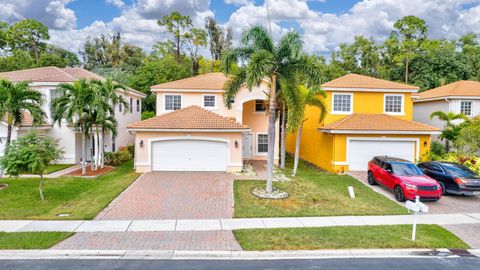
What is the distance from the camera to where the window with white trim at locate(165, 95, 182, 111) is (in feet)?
88.9

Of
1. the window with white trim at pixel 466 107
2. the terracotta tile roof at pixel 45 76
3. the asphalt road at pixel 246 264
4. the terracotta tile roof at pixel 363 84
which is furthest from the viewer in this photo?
the window with white trim at pixel 466 107

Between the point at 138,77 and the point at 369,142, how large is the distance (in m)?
30.9

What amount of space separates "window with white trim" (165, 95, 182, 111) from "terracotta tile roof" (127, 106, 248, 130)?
4240 millimetres

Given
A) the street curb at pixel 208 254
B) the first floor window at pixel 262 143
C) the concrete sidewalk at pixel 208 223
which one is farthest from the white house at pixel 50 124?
the street curb at pixel 208 254

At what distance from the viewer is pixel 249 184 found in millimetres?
18125

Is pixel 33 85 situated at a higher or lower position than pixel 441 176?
higher

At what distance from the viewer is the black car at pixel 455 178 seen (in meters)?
16.1

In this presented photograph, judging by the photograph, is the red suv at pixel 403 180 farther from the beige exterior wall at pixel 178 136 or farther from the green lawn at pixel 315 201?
the beige exterior wall at pixel 178 136

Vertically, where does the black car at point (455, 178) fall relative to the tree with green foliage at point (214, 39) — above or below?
below

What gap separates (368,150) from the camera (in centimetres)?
2234

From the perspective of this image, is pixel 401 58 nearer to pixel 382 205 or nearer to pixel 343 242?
pixel 382 205

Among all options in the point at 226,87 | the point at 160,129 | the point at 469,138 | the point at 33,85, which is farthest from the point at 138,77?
the point at 469,138

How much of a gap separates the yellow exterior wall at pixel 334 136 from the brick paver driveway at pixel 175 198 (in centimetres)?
746

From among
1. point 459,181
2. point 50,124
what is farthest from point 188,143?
point 459,181
